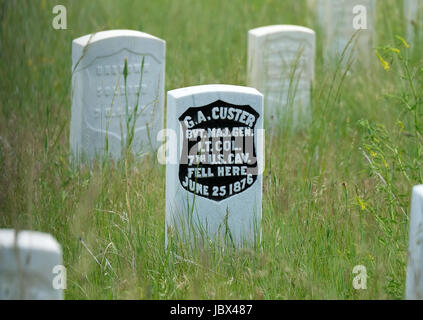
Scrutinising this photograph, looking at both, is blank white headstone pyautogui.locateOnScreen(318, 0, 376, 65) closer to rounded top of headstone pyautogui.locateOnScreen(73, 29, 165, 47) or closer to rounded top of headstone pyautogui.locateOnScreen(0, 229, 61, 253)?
rounded top of headstone pyautogui.locateOnScreen(73, 29, 165, 47)

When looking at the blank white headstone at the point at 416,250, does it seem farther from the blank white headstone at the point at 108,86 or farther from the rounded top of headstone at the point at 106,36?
the rounded top of headstone at the point at 106,36

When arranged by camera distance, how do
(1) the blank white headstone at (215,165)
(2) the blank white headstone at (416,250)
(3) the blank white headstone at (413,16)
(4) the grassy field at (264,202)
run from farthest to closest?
(3) the blank white headstone at (413,16), (1) the blank white headstone at (215,165), (4) the grassy field at (264,202), (2) the blank white headstone at (416,250)

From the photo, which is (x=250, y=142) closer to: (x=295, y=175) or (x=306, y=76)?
(x=295, y=175)

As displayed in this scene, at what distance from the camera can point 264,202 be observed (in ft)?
13.5

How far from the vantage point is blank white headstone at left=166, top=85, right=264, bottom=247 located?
12.2 ft

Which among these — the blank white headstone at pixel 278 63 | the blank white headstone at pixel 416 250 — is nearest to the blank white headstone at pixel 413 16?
the blank white headstone at pixel 278 63

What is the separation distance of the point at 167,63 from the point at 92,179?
2447 millimetres

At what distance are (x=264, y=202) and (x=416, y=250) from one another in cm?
130

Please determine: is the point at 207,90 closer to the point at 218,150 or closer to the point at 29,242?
the point at 218,150

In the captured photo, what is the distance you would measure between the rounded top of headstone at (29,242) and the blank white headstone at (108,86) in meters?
2.48

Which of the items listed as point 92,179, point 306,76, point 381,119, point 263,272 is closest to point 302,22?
point 306,76

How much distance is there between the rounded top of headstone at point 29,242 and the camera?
2441 mm

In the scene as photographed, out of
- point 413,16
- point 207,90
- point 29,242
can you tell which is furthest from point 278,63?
point 29,242
